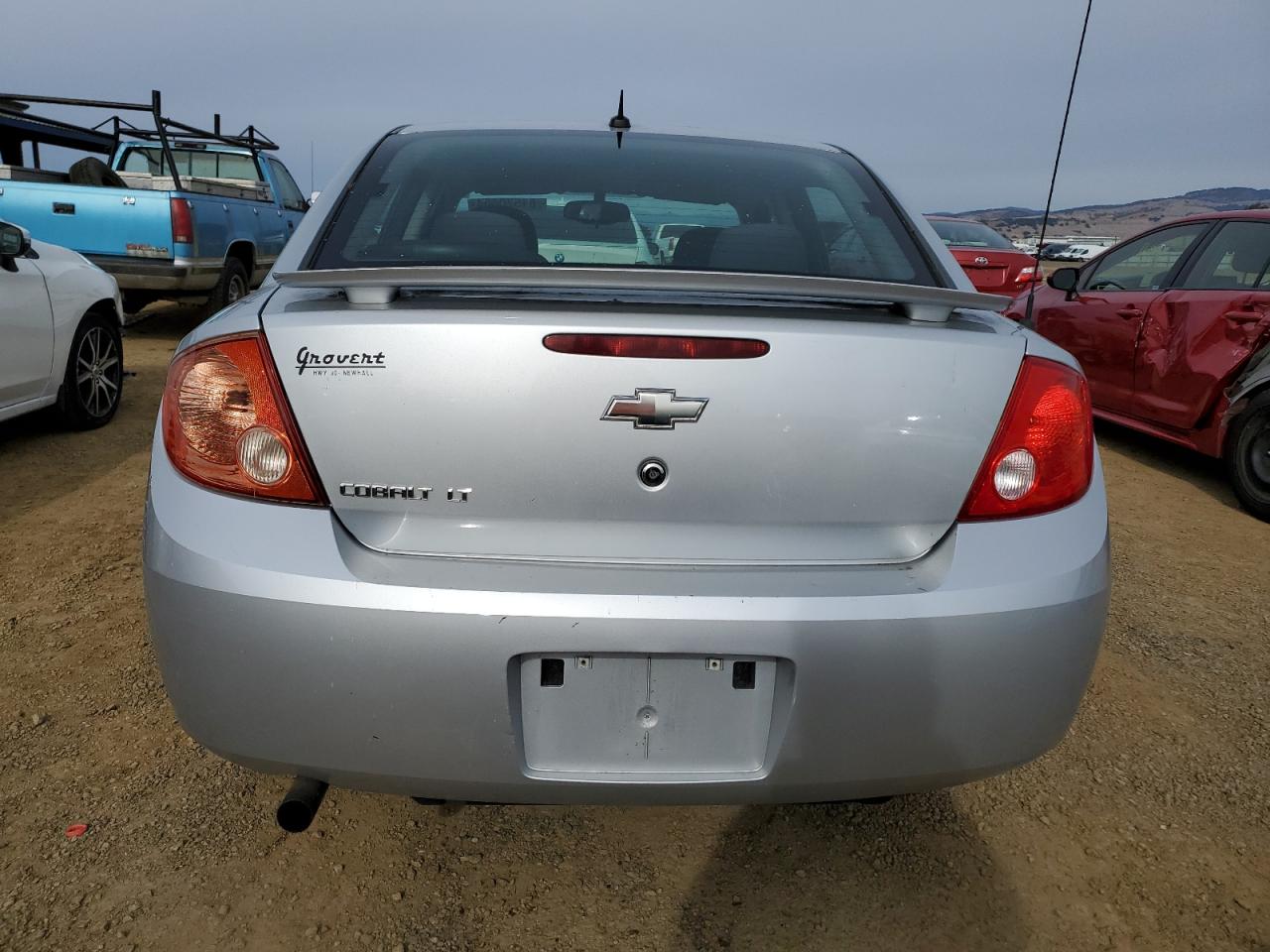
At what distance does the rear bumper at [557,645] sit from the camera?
140cm

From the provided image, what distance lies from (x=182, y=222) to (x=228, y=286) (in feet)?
3.58

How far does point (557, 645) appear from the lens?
1394 millimetres

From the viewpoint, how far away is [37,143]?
349 inches

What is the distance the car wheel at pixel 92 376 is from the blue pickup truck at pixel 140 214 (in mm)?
2331

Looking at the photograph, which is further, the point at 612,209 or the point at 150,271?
the point at 150,271

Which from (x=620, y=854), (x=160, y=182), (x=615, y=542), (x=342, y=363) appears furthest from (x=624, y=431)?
(x=160, y=182)

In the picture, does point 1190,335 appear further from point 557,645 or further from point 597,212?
point 557,645

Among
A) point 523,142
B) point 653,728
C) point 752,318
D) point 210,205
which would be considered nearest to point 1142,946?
point 653,728

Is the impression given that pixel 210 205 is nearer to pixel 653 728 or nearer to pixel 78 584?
pixel 78 584

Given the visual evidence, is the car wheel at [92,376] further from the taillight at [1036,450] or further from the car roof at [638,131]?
the taillight at [1036,450]

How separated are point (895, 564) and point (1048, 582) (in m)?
0.25

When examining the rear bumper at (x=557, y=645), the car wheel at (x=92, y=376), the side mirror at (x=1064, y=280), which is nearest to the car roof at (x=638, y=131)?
the rear bumper at (x=557, y=645)

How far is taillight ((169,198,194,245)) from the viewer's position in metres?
7.42

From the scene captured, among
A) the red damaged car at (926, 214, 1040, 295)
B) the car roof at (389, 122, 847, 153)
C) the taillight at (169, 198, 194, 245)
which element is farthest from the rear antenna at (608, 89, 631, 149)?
the red damaged car at (926, 214, 1040, 295)
